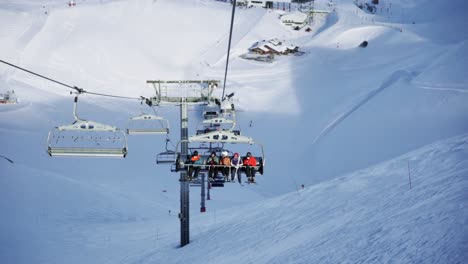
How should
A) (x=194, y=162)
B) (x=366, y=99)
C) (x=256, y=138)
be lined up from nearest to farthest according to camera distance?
(x=194, y=162) → (x=256, y=138) → (x=366, y=99)

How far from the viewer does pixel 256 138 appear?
2491cm

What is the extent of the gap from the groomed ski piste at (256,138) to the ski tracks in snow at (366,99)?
0.45 feet

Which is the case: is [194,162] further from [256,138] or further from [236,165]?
[256,138]

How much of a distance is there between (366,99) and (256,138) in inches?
290

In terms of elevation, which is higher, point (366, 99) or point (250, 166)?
point (366, 99)

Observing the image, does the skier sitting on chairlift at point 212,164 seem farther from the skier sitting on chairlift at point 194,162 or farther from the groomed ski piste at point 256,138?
the groomed ski piste at point 256,138

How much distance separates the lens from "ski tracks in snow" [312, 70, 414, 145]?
2375cm

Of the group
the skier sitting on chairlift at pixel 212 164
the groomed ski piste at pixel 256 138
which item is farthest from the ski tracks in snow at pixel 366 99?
the skier sitting on chairlift at pixel 212 164

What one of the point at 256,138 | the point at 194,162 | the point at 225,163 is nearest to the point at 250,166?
the point at 225,163

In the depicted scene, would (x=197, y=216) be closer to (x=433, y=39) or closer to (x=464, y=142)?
(x=464, y=142)

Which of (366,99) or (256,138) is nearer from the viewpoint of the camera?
(256,138)

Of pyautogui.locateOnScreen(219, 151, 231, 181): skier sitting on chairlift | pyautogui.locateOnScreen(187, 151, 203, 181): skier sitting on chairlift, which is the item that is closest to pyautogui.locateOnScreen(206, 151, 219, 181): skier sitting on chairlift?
pyautogui.locateOnScreen(219, 151, 231, 181): skier sitting on chairlift

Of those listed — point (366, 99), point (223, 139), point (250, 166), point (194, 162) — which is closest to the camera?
point (223, 139)

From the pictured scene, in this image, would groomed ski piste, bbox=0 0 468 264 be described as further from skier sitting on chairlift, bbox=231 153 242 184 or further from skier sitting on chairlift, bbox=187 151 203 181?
skier sitting on chairlift, bbox=187 151 203 181
